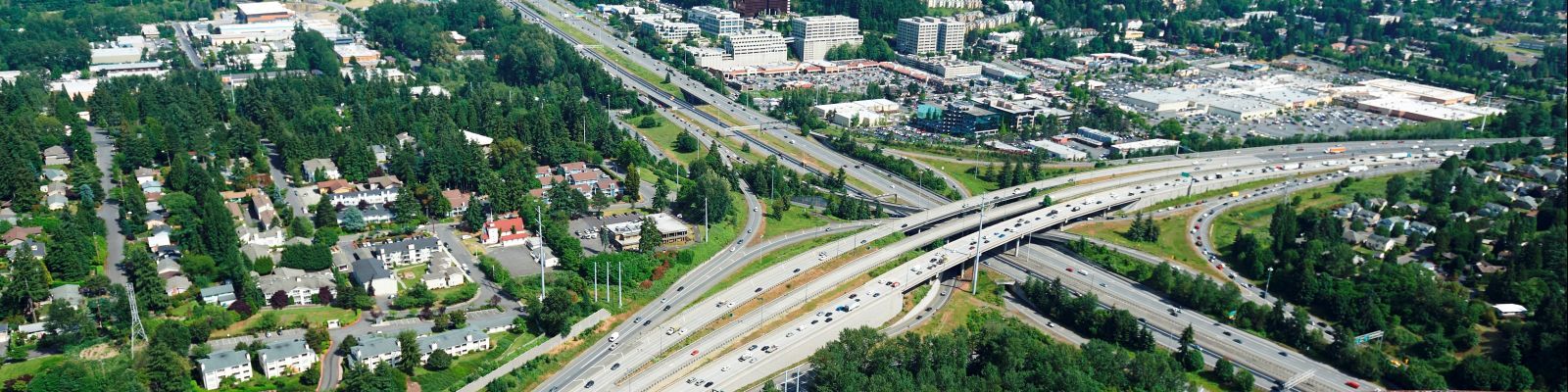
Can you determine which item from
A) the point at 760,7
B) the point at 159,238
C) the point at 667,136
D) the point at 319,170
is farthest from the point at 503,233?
the point at 760,7

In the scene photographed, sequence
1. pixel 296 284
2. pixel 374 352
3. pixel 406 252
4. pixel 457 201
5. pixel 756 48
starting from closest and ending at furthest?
pixel 374 352, pixel 296 284, pixel 406 252, pixel 457 201, pixel 756 48

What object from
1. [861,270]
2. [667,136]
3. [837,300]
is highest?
[667,136]

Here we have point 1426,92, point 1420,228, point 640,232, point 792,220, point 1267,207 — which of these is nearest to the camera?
point 640,232

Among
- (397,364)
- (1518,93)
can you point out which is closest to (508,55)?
(397,364)

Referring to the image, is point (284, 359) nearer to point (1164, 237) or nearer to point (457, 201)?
point (457, 201)

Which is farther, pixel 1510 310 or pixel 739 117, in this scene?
pixel 739 117

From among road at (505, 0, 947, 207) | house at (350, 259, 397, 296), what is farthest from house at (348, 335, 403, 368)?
road at (505, 0, 947, 207)

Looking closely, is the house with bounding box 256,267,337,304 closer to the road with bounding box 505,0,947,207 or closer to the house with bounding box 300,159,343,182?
the house with bounding box 300,159,343,182
